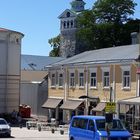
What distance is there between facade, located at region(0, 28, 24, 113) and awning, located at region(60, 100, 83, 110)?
13.1m

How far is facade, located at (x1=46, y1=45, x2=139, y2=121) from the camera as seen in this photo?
4416 cm

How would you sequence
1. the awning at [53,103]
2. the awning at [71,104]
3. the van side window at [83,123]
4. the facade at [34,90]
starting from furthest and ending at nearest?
the facade at [34,90] < the awning at [53,103] < the awning at [71,104] < the van side window at [83,123]

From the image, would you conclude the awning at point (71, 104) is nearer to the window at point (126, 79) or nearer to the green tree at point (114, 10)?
the window at point (126, 79)

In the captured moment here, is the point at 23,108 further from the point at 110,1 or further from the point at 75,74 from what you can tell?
the point at 110,1

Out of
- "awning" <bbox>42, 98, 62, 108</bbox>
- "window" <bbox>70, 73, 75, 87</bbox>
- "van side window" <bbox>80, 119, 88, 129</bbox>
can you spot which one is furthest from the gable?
"van side window" <bbox>80, 119, 88, 129</bbox>

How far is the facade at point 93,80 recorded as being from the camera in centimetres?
4416

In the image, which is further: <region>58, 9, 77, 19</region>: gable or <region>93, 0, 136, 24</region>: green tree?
<region>58, 9, 77, 19</region>: gable

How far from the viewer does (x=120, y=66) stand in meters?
44.7

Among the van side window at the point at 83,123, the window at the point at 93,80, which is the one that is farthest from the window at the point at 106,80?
the van side window at the point at 83,123

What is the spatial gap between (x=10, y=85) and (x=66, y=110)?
1293cm

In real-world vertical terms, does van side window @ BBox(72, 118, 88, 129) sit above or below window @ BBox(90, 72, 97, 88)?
below

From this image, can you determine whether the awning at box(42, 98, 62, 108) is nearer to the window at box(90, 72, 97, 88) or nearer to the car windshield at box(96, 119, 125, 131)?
the window at box(90, 72, 97, 88)

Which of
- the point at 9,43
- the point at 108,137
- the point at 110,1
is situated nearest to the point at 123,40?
the point at 110,1

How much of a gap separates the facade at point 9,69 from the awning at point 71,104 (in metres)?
13.1
